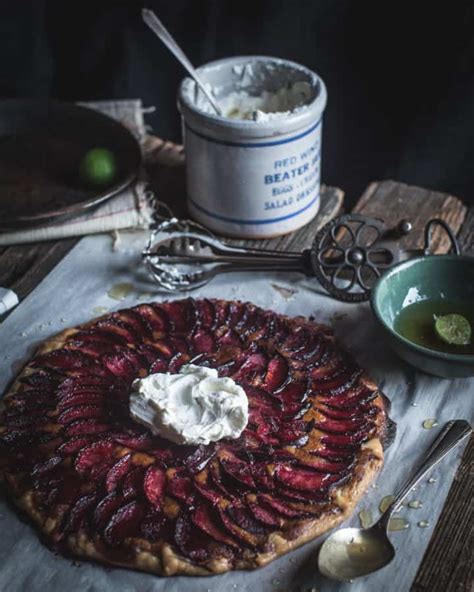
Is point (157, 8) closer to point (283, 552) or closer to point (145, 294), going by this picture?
point (145, 294)

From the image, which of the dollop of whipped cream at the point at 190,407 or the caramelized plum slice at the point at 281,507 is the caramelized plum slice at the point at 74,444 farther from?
the caramelized plum slice at the point at 281,507

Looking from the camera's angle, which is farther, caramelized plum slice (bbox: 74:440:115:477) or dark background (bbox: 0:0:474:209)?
dark background (bbox: 0:0:474:209)

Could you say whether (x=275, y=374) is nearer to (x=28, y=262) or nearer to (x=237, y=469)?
(x=237, y=469)

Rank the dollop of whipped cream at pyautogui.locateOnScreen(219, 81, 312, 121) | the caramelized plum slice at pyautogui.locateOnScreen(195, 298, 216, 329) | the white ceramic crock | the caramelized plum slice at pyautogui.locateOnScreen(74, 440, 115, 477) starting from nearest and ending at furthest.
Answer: the caramelized plum slice at pyautogui.locateOnScreen(74, 440, 115, 477)
the caramelized plum slice at pyautogui.locateOnScreen(195, 298, 216, 329)
the white ceramic crock
the dollop of whipped cream at pyautogui.locateOnScreen(219, 81, 312, 121)

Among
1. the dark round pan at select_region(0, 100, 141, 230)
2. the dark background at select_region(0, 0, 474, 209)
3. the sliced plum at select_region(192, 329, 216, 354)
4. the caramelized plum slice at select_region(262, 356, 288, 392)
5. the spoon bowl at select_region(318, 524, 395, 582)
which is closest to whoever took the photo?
the spoon bowl at select_region(318, 524, 395, 582)

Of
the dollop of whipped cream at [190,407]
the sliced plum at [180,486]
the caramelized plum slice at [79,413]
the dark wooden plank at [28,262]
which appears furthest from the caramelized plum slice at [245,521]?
the dark wooden plank at [28,262]

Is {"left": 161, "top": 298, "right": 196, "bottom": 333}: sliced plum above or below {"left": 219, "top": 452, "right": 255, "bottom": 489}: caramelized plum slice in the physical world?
below

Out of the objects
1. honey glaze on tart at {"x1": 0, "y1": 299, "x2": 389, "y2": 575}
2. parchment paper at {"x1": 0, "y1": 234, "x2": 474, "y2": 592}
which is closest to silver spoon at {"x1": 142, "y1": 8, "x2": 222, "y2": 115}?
parchment paper at {"x1": 0, "y1": 234, "x2": 474, "y2": 592}

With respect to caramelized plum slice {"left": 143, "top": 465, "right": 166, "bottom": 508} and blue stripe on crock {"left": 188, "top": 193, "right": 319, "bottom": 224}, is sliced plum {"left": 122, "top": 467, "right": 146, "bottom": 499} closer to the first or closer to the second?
caramelized plum slice {"left": 143, "top": 465, "right": 166, "bottom": 508}
